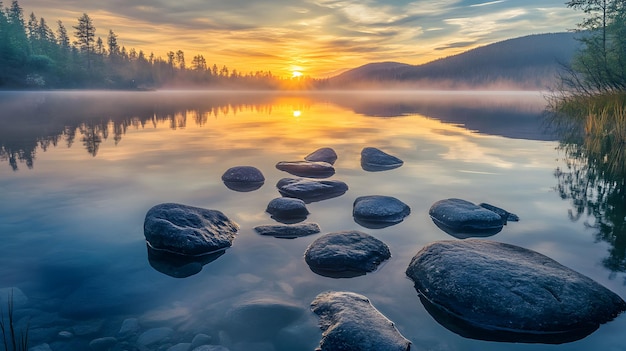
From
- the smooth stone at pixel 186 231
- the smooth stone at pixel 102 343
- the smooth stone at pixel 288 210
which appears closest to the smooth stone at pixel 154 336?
the smooth stone at pixel 102 343

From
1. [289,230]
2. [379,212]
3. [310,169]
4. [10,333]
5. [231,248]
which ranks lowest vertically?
[10,333]

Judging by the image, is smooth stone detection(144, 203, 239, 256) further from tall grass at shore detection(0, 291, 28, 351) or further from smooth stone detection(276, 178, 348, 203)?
smooth stone detection(276, 178, 348, 203)

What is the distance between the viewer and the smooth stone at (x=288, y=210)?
349 inches

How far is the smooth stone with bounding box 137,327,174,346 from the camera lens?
450 cm

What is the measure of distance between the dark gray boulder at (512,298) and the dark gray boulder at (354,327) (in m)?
0.91

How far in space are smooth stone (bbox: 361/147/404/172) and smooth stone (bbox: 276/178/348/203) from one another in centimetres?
356

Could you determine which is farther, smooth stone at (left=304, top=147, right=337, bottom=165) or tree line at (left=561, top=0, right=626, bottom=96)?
tree line at (left=561, top=0, right=626, bottom=96)

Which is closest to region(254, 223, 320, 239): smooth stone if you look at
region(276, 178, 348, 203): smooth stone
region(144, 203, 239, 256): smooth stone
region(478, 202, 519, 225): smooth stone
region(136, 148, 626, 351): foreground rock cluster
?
region(136, 148, 626, 351): foreground rock cluster

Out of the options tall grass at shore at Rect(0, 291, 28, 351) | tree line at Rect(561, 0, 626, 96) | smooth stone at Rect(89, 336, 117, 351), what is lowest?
smooth stone at Rect(89, 336, 117, 351)

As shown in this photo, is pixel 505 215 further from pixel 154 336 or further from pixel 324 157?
pixel 324 157

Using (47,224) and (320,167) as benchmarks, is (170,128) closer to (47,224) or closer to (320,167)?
(320,167)

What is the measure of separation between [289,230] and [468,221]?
3796 mm

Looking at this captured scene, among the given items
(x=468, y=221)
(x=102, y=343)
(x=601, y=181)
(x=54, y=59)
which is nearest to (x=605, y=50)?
(x=601, y=181)

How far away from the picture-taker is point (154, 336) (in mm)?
4598
